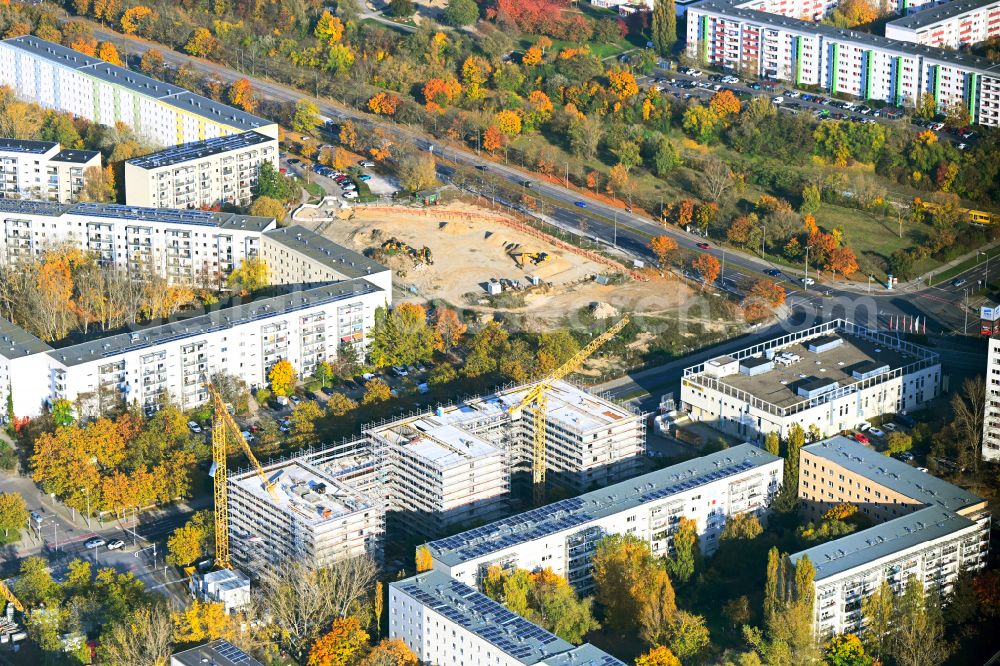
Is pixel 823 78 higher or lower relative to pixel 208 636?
higher

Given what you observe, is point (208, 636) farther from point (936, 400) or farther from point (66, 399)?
point (936, 400)

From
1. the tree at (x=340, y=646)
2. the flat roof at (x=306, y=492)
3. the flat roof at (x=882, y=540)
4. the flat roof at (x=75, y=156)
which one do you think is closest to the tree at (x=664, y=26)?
the flat roof at (x=75, y=156)

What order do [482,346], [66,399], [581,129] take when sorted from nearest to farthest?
[66,399], [482,346], [581,129]

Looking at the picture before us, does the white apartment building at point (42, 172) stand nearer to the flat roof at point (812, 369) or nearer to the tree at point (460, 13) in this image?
the tree at point (460, 13)

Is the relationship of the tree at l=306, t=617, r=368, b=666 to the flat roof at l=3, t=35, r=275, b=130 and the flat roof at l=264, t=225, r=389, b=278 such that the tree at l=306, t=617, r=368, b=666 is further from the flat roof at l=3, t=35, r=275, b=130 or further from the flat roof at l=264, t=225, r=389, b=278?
the flat roof at l=3, t=35, r=275, b=130

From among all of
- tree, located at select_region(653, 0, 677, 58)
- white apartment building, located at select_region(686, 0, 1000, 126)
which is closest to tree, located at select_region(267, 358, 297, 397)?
white apartment building, located at select_region(686, 0, 1000, 126)

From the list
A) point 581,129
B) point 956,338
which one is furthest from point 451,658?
point 581,129
